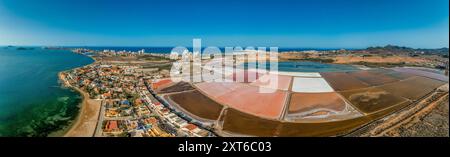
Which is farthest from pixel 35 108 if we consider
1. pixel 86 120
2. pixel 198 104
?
pixel 198 104

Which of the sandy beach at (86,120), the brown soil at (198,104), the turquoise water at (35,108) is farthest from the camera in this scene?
the brown soil at (198,104)

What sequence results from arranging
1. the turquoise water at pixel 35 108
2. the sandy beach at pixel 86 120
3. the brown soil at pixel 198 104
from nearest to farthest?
the sandy beach at pixel 86 120
the turquoise water at pixel 35 108
the brown soil at pixel 198 104

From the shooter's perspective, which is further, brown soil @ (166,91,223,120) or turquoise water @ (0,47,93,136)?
brown soil @ (166,91,223,120)

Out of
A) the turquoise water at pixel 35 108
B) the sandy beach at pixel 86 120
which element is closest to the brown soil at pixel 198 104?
the sandy beach at pixel 86 120

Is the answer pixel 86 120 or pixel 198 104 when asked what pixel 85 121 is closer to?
pixel 86 120

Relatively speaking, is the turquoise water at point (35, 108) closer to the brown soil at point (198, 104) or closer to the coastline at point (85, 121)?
the coastline at point (85, 121)

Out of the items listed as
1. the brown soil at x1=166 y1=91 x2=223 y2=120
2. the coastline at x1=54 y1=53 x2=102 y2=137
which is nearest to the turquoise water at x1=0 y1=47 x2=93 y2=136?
the coastline at x1=54 y1=53 x2=102 y2=137

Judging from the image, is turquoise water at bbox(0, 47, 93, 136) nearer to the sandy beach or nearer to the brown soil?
the sandy beach
